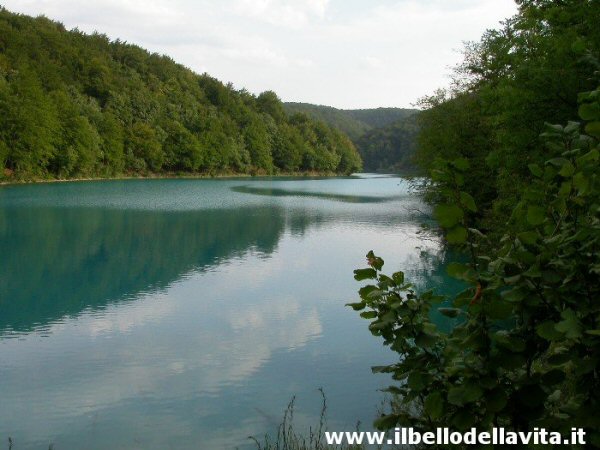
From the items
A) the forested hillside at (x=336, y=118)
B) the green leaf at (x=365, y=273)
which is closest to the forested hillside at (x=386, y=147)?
the forested hillside at (x=336, y=118)

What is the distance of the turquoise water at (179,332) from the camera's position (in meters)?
7.24

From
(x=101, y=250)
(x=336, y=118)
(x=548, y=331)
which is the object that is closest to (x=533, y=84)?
(x=548, y=331)

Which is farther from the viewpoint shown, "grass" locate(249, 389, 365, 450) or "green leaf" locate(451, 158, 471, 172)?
"grass" locate(249, 389, 365, 450)

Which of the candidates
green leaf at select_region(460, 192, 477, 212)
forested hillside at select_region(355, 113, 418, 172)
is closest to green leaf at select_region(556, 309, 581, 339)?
green leaf at select_region(460, 192, 477, 212)

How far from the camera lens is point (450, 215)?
205 cm

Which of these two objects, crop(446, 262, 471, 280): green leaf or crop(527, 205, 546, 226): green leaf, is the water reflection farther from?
crop(527, 205, 546, 226): green leaf

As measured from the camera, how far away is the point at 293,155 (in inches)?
3996

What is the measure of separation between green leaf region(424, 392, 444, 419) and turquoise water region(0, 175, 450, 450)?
4946mm

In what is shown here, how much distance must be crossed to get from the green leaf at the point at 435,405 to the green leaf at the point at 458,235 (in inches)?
22.4

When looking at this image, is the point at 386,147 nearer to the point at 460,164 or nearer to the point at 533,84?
the point at 533,84

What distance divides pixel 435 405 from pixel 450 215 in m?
0.69

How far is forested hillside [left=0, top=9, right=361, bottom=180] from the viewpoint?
53.7 m

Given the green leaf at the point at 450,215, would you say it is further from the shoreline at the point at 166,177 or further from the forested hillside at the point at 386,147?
the forested hillside at the point at 386,147

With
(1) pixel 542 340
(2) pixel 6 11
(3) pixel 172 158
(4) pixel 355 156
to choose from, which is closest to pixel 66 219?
(1) pixel 542 340
